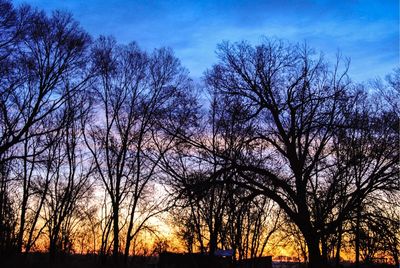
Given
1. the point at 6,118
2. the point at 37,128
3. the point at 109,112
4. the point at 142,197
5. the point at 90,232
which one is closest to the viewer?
the point at 6,118

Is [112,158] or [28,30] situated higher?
[28,30]

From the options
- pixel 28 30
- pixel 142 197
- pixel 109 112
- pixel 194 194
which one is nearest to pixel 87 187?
pixel 142 197

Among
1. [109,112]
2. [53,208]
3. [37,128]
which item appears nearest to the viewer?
[37,128]

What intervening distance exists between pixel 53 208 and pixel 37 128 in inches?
488

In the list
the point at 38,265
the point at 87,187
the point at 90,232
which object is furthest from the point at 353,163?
the point at 90,232

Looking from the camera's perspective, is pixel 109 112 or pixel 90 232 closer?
pixel 109 112

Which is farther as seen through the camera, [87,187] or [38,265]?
[87,187]

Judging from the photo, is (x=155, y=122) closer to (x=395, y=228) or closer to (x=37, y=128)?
(x=37, y=128)

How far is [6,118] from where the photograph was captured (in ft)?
74.1

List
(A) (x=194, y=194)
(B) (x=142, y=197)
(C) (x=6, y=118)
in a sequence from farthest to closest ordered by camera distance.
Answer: (B) (x=142, y=197) < (C) (x=6, y=118) < (A) (x=194, y=194)

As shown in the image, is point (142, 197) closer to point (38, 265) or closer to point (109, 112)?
point (109, 112)

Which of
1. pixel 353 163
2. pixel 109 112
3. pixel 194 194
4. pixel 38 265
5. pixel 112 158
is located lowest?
pixel 38 265

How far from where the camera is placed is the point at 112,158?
105ft

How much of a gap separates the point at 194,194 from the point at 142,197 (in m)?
16.1
